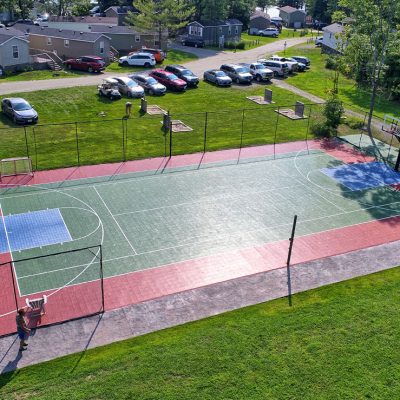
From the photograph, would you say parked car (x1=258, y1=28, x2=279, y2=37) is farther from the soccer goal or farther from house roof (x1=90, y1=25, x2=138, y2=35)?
the soccer goal

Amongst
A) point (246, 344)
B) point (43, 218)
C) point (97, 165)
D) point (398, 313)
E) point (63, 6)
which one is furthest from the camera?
point (63, 6)

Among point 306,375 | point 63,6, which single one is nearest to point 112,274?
point 306,375

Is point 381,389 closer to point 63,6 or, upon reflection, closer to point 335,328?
point 335,328

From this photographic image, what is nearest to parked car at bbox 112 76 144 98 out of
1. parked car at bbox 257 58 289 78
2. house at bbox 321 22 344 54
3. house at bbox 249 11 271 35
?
parked car at bbox 257 58 289 78

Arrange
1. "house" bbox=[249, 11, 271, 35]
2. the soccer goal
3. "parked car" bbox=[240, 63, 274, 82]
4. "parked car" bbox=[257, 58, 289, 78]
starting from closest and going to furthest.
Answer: the soccer goal, "parked car" bbox=[240, 63, 274, 82], "parked car" bbox=[257, 58, 289, 78], "house" bbox=[249, 11, 271, 35]

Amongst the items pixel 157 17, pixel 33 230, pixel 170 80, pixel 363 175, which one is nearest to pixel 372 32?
pixel 363 175
